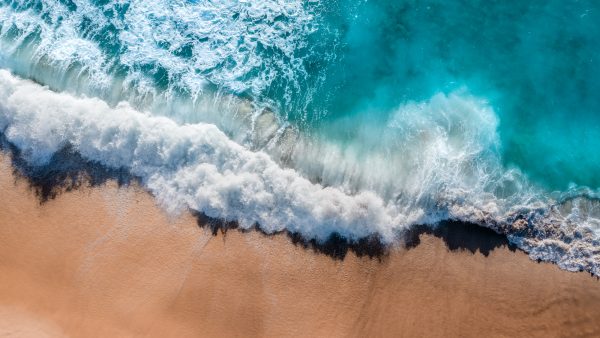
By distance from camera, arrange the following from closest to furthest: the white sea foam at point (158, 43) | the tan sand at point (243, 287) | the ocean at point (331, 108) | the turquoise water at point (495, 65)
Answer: the tan sand at point (243, 287), the ocean at point (331, 108), the turquoise water at point (495, 65), the white sea foam at point (158, 43)

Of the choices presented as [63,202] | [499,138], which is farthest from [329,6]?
[63,202]

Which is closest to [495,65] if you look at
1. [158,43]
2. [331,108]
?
[331,108]

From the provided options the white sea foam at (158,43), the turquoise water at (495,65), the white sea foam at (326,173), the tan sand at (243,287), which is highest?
the turquoise water at (495,65)

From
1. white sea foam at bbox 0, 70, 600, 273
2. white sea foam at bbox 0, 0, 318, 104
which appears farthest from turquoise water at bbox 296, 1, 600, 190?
white sea foam at bbox 0, 0, 318, 104

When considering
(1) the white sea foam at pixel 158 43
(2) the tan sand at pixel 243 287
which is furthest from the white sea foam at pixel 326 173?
(1) the white sea foam at pixel 158 43

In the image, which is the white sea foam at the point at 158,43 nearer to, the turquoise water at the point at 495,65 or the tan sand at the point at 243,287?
the turquoise water at the point at 495,65

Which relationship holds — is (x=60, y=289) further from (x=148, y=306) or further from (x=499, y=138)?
(x=499, y=138)

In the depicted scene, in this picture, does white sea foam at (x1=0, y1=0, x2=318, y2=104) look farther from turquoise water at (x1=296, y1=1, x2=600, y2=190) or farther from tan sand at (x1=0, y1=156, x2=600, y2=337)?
tan sand at (x1=0, y1=156, x2=600, y2=337)
